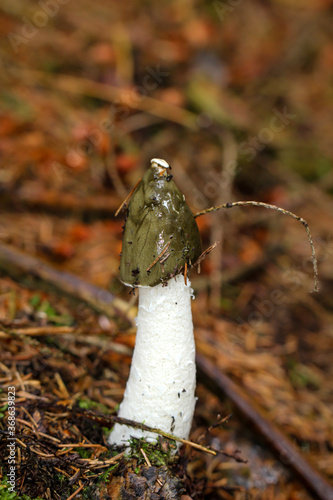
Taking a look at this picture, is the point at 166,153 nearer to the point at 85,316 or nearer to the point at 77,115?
the point at 77,115

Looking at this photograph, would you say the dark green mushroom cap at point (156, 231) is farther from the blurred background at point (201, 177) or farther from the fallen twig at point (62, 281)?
the fallen twig at point (62, 281)

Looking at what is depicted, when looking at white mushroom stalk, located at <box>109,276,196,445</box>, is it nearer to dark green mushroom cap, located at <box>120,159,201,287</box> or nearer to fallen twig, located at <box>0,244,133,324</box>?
dark green mushroom cap, located at <box>120,159,201,287</box>

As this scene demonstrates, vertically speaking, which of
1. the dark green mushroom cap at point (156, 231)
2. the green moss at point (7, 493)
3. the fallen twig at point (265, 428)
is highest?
the dark green mushroom cap at point (156, 231)

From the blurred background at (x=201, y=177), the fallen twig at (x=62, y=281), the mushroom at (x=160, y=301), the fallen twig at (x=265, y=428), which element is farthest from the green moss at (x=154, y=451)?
the fallen twig at (x=62, y=281)

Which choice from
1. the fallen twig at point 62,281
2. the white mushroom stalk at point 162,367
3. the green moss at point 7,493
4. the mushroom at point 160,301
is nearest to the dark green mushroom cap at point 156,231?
the mushroom at point 160,301

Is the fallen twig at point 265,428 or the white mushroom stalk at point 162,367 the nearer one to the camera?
the white mushroom stalk at point 162,367

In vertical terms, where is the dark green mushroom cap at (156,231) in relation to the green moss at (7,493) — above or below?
above

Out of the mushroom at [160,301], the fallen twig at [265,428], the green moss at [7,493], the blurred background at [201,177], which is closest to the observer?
the green moss at [7,493]

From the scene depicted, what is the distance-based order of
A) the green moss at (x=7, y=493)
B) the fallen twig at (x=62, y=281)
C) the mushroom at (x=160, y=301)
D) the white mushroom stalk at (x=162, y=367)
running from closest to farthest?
the green moss at (x=7, y=493), the mushroom at (x=160, y=301), the white mushroom stalk at (x=162, y=367), the fallen twig at (x=62, y=281)
